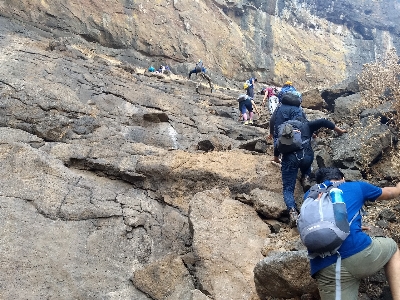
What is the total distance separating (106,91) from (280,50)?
26641 millimetres

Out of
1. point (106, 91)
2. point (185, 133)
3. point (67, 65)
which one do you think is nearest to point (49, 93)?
point (106, 91)

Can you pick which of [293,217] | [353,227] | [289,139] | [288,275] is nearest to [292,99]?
[289,139]

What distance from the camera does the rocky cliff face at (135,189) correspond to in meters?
4.64

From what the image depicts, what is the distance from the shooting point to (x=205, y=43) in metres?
28.7

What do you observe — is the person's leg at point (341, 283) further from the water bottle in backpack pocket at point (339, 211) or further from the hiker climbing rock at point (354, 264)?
the water bottle in backpack pocket at point (339, 211)

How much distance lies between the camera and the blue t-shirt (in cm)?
315

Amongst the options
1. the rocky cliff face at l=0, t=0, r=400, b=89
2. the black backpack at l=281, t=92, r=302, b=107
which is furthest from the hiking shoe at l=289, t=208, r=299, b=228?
the rocky cliff face at l=0, t=0, r=400, b=89

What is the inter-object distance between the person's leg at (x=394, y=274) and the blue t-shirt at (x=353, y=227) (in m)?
0.29

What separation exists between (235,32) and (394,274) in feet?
101

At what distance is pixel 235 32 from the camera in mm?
31969

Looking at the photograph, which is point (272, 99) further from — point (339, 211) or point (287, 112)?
point (339, 211)

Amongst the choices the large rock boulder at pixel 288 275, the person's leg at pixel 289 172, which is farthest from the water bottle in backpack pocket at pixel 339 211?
the person's leg at pixel 289 172

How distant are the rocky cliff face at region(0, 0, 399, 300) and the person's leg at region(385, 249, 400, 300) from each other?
676 mm

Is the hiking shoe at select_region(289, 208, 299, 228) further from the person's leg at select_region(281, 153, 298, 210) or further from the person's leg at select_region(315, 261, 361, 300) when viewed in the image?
the person's leg at select_region(315, 261, 361, 300)
